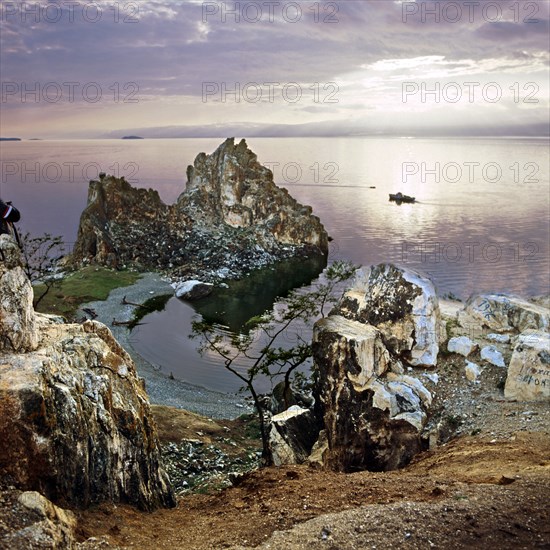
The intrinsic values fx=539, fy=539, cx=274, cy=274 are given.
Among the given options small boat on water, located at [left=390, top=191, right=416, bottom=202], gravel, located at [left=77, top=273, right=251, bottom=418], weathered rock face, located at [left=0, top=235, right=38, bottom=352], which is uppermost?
small boat on water, located at [left=390, top=191, right=416, bottom=202]

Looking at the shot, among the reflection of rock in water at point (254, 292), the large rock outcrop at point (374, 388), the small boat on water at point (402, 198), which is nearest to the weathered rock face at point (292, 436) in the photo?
the large rock outcrop at point (374, 388)

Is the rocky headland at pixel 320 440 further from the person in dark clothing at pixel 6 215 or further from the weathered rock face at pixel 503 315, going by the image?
the person in dark clothing at pixel 6 215

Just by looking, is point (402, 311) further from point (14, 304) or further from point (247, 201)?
point (247, 201)

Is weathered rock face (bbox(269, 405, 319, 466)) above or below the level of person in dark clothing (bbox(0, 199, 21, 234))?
below

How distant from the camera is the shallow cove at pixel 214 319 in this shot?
50.1 metres

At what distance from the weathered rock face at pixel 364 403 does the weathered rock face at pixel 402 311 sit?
232 cm

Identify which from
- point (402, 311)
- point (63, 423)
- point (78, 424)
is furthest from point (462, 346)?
point (63, 423)

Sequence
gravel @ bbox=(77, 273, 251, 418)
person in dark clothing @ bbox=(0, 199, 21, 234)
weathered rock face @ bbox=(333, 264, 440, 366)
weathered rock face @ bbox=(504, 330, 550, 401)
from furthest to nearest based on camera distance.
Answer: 1. gravel @ bbox=(77, 273, 251, 418)
2. weathered rock face @ bbox=(333, 264, 440, 366)
3. weathered rock face @ bbox=(504, 330, 550, 401)
4. person in dark clothing @ bbox=(0, 199, 21, 234)

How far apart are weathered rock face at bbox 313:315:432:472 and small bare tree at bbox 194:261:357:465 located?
11.8 feet

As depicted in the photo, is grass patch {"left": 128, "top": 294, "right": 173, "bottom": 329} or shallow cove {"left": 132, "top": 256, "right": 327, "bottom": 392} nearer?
shallow cove {"left": 132, "top": 256, "right": 327, "bottom": 392}

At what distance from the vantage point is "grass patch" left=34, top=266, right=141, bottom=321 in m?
61.7

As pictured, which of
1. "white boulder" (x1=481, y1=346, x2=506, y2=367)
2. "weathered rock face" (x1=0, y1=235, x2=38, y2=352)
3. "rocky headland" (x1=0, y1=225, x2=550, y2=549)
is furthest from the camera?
"white boulder" (x1=481, y1=346, x2=506, y2=367)

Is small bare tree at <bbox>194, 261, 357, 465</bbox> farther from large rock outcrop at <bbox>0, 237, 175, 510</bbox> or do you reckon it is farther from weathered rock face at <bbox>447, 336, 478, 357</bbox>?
large rock outcrop at <bbox>0, 237, 175, 510</bbox>

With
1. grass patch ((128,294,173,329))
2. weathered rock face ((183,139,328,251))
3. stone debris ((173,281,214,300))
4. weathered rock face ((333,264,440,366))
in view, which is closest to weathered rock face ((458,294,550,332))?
weathered rock face ((333,264,440,366))
